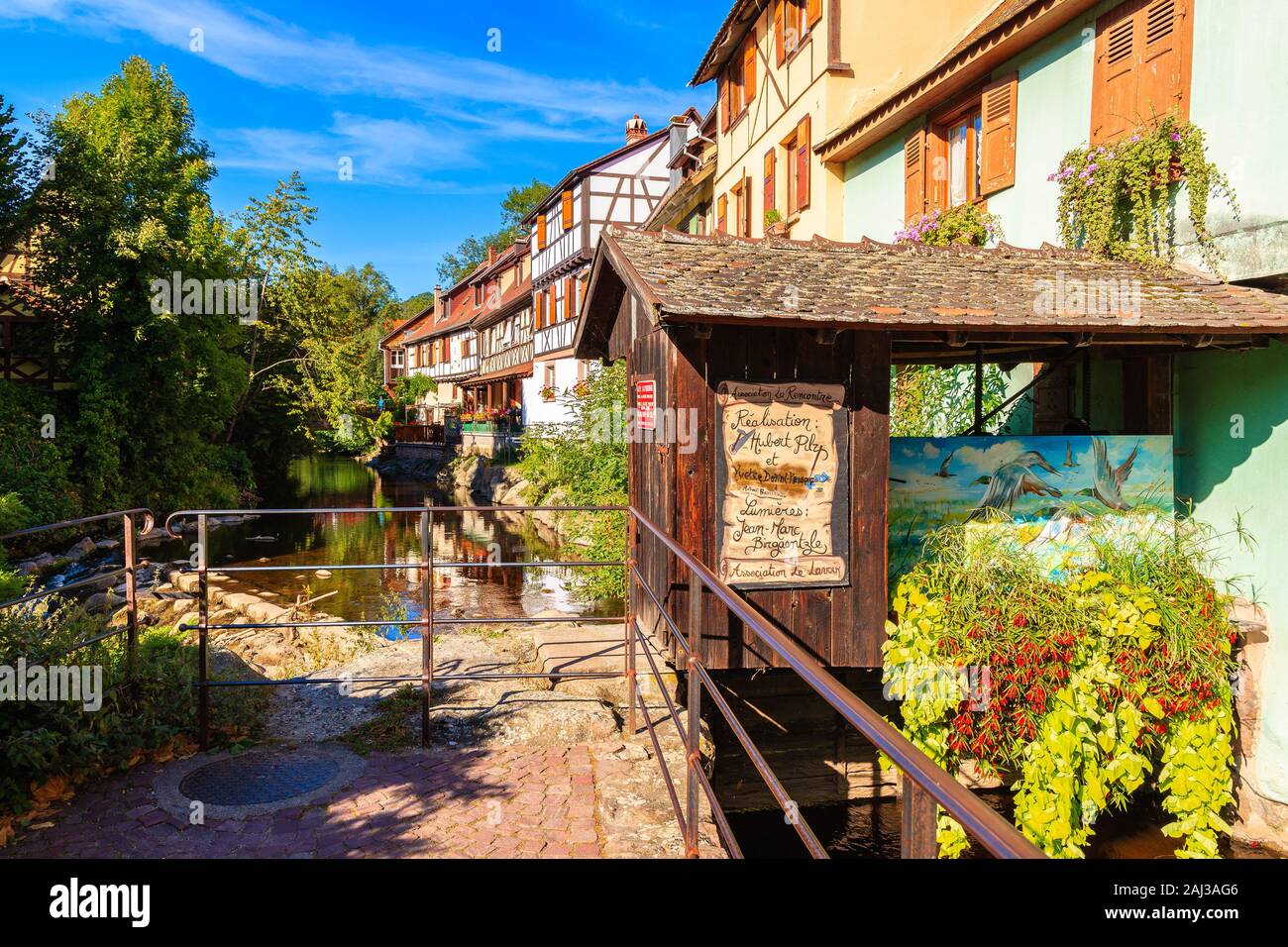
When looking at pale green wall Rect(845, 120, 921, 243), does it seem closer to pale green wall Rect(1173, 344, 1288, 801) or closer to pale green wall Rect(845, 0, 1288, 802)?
pale green wall Rect(845, 0, 1288, 802)

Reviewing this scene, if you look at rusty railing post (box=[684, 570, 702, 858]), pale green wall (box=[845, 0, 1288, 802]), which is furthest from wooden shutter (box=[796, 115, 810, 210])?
rusty railing post (box=[684, 570, 702, 858])

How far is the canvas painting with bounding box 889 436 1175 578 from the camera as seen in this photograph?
6.59 metres

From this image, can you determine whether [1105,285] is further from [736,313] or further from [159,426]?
[159,426]

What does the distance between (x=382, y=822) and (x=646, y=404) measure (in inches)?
134

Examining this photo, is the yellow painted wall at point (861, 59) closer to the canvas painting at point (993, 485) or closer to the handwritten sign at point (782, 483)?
the canvas painting at point (993, 485)

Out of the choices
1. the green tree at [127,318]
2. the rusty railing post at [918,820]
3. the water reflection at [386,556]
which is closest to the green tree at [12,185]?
the green tree at [127,318]

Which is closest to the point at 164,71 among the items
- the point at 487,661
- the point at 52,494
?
the point at 52,494

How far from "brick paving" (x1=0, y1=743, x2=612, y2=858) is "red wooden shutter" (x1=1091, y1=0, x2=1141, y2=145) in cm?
775

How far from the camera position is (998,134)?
33.1 feet

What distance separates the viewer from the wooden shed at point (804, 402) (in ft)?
18.9

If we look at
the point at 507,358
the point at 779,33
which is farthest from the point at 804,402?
the point at 507,358

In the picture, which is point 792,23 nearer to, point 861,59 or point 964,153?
point 861,59

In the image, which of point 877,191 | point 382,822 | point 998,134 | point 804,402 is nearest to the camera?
point 382,822
